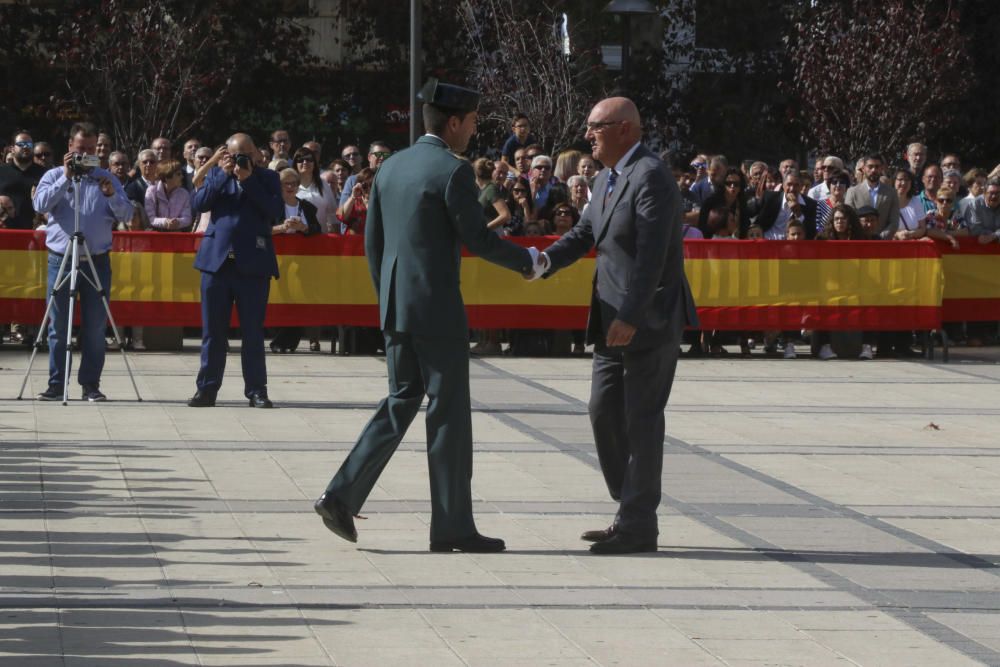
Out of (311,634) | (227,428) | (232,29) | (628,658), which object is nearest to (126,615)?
(311,634)

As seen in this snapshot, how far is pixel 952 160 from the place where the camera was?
72.1ft

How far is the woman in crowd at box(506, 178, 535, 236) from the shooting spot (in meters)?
19.0

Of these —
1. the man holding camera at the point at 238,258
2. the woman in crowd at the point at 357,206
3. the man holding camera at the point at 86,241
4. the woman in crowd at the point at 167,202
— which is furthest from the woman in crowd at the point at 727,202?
the man holding camera at the point at 86,241

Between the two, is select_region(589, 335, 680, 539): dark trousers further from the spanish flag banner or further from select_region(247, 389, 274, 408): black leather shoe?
the spanish flag banner

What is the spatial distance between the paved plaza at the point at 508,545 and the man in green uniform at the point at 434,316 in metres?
0.22

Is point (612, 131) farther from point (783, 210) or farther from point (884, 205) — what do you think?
point (884, 205)

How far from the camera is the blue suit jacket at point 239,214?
13.8 metres

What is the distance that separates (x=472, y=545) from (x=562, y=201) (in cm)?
1108

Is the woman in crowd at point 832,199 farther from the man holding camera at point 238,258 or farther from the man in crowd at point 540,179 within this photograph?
the man holding camera at point 238,258

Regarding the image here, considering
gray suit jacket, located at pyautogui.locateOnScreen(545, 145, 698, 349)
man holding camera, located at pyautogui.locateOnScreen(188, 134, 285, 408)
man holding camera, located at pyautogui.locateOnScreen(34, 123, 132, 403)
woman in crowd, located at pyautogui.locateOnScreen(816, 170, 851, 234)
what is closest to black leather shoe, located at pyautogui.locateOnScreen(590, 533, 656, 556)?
gray suit jacket, located at pyautogui.locateOnScreen(545, 145, 698, 349)

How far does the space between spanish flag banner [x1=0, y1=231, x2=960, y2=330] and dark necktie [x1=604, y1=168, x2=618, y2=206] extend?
32.2 feet

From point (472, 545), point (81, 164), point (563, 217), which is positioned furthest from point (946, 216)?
point (472, 545)

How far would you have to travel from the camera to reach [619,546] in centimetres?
855

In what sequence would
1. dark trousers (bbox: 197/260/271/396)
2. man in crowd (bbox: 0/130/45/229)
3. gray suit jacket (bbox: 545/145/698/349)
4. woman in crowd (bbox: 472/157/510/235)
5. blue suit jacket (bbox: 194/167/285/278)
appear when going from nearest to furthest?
gray suit jacket (bbox: 545/145/698/349), blue suit jacket (bbox: 194/167/285/278), dark trousers (bbox: 197/260/271/396), woman in crowd (bbox: 472/157/510/235), man in crowd (bbox: 0/130/45/229)
